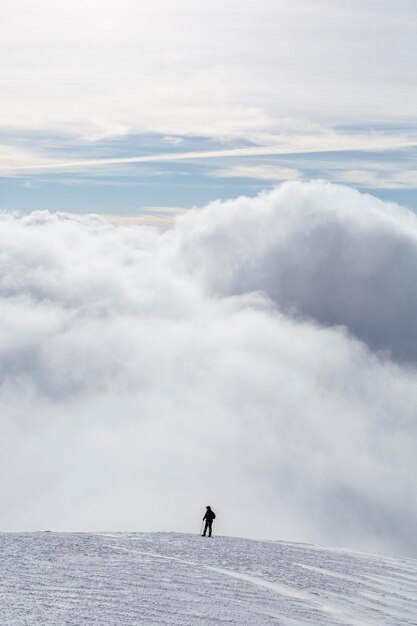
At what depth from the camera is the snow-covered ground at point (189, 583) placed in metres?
23.5

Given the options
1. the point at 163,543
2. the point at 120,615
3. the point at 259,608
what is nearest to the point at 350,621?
the point at 259,608

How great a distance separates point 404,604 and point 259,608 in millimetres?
7964

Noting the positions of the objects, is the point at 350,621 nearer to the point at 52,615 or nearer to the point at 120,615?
the point at 120,615

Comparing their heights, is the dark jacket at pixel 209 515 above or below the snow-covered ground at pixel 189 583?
above

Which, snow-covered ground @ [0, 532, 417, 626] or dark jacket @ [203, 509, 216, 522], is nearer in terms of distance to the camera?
snow-covered ground @ [0, 532, 417, 626]

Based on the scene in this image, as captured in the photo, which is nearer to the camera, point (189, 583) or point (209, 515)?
point (189, 583)

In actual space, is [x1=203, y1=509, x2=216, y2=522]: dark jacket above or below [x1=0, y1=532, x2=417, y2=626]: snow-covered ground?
above

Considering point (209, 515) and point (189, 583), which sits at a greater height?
point (209, 515)

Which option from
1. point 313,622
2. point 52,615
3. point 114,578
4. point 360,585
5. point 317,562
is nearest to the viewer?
point 52,615

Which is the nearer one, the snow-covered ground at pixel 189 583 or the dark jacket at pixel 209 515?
the snow-covered ground at pixel 189 583

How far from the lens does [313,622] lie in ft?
82.0

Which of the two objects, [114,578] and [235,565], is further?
[235,565]

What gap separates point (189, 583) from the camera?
28391 mm

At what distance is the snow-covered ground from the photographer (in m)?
23.5
